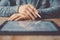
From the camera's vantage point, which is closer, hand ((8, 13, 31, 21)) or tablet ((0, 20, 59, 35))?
tablet ((0, 20, 59, 35))

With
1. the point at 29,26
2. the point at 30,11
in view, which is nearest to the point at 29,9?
the point at 30,11

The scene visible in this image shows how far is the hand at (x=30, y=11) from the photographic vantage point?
3.56ft

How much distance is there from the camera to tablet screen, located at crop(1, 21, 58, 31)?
989 mm

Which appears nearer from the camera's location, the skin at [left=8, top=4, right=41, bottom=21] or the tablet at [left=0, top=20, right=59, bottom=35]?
the tablet at [left=0, top=20, right=59, bottom=35]

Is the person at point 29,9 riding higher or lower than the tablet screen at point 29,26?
higher

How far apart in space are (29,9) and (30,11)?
17 mm

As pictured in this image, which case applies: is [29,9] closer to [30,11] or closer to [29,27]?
[30,11]

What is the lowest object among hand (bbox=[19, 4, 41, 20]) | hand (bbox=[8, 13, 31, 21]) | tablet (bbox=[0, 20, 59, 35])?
tablet (bbox=[0, 20, 59, 35])

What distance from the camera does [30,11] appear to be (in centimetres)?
108

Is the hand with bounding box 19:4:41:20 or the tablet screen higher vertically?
the hand with bounding box 19:4:41:20

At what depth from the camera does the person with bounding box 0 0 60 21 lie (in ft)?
3.56

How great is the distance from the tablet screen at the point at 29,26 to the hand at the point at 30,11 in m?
0.05

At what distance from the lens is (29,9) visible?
3.57 feet

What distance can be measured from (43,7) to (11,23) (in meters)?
0.26
